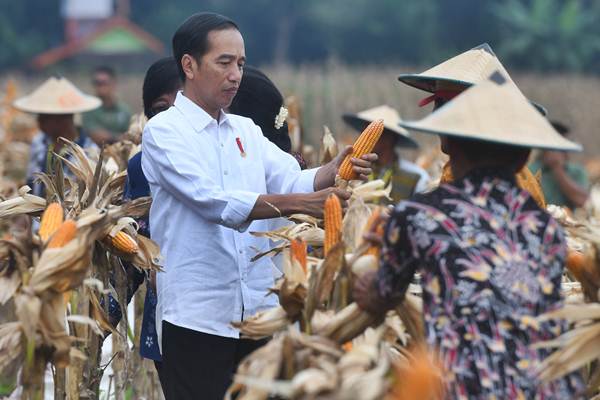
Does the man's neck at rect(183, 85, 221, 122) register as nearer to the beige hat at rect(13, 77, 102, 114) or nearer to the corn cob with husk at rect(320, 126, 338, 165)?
the corn cob with husk at rect(320, 126, 338, 165)

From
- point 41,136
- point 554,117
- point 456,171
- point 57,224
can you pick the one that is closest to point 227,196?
point 57,224

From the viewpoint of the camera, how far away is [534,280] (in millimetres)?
3906

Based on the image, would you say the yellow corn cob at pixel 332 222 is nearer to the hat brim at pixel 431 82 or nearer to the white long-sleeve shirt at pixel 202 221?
the white long-sleeve shirt at pixel 202 221

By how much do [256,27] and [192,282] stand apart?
60.9 meters

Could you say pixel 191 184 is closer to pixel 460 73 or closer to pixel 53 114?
pixel 460 73

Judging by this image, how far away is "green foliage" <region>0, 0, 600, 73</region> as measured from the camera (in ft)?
180

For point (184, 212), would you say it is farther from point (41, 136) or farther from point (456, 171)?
point (41, 136)

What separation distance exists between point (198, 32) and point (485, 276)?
202 cm

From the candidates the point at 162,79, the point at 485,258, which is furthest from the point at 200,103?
the point at 485,258

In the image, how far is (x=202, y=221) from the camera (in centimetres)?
535

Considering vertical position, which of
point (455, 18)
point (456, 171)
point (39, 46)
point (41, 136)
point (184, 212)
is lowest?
point (39, 46)

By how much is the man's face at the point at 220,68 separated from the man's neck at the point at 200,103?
0.01 meters

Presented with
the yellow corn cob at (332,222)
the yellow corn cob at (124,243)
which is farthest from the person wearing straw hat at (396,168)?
the yellow corn cob at (332,222)

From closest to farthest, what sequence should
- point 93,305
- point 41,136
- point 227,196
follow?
1. point 227,196
2. point 93,305
3. point 41,136
